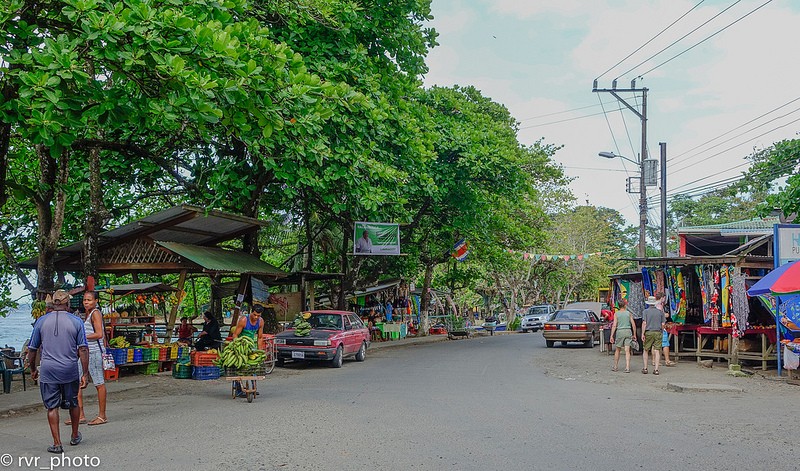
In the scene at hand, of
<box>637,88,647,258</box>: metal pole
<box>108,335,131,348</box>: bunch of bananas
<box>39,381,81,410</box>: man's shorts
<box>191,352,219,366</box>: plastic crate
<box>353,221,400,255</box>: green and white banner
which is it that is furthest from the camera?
<box>637,88,647,258</box>: metal pole

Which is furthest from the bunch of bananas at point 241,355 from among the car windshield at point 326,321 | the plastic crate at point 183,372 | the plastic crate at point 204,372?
the car windshield at point 326,321

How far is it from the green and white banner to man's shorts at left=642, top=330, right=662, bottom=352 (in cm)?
942

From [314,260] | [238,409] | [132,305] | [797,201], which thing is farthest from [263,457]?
[314,260]

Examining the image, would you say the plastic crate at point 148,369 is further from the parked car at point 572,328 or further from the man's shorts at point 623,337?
the parked car at point 572,328

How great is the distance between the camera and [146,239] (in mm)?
Result: 16469

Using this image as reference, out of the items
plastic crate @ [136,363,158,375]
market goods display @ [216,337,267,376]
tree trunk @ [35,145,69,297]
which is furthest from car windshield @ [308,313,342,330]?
market goods display @ [216,337,267,376]

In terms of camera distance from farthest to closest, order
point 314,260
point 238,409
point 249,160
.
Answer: point 314,260, point 249,160, point 238,409

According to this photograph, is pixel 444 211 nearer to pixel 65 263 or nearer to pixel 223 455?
pixel 65 263

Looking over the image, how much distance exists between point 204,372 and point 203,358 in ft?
1.09

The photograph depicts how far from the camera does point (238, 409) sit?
10695 mm

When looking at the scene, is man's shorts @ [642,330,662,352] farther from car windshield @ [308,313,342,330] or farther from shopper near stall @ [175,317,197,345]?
shopper near stall @ [175,317,197,345]

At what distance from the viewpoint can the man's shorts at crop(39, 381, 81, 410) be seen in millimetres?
7539

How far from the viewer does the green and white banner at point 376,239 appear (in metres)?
22.9

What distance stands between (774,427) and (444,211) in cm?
1878
